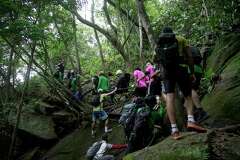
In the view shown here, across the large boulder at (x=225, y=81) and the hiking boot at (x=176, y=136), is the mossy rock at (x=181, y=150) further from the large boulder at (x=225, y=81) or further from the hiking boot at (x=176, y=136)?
the large boulder at (x=225, y=81)

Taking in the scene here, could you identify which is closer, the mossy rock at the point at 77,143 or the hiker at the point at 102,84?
the mossy rock at the point at 77,143

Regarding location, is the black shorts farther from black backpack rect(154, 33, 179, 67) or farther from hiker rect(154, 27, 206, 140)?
black backpack rect(154, 33, 179, 67)

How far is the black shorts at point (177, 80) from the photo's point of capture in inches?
257

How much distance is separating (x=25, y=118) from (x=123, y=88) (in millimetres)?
4879

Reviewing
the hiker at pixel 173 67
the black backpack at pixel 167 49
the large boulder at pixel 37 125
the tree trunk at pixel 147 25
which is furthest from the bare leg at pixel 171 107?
the large boulder at pixel 37 125

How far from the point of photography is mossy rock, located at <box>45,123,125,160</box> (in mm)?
13695

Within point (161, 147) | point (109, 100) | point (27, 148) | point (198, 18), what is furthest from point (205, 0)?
point (27, 148)

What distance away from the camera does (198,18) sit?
1468cm

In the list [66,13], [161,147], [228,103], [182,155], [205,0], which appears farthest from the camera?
[66,13]

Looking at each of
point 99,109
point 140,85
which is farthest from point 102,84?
point 140,85

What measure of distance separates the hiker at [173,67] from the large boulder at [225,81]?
1569 mm

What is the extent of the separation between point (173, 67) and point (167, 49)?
0.33 meters

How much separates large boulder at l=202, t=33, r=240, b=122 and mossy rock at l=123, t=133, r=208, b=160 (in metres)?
2.11

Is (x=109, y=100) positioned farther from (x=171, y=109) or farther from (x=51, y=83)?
(x=171, y=109)
